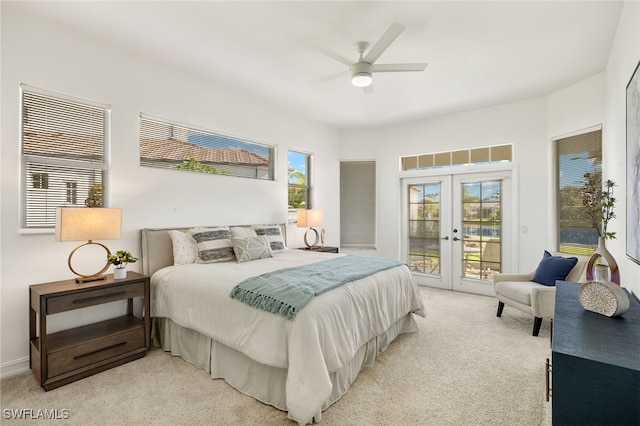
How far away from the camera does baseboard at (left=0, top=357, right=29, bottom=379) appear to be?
2.42 meters

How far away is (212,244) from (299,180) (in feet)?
7.68

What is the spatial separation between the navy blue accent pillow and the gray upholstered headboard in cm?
427

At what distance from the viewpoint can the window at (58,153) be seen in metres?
2.62

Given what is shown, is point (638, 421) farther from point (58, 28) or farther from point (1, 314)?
point (58, 28)

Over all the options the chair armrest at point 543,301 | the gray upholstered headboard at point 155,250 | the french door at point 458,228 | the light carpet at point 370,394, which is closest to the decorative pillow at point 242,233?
the gray upholstered headboard at point 155,250

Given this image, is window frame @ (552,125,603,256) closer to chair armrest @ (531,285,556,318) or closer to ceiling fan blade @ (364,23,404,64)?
chair armrest @ (531,285,556,318)

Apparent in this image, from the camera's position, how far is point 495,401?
7.00 ft

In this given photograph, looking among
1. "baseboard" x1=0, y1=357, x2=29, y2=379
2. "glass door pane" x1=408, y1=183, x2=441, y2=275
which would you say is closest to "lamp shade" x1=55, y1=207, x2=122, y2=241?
"baseboard" x1=0, y1=357, x2=29, y2=379

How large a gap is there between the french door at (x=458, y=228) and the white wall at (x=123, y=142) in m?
2.53

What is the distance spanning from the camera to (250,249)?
350 cm

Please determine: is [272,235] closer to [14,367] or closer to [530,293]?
[14,367]

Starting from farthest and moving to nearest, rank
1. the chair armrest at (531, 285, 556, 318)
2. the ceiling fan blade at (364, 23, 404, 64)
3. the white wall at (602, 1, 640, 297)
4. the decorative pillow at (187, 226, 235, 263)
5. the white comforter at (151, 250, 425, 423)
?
the decorative pillow at (187, 226, 235, 263), the chair armrest at (531, 285, 556, 318), the ceiling fan blade at (364, 23, 404, 64), the white wall at (602, 1, 640, 297), the white comforter at (151, 250, 425, 423)

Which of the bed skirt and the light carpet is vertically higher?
the bed skirt

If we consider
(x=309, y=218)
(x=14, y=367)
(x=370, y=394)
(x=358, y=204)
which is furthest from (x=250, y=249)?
(x=358, y=204)
